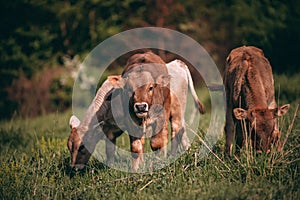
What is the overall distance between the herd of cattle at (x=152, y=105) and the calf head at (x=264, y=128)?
0.10 ft

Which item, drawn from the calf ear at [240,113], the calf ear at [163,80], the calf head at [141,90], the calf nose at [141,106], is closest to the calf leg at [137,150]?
the calf head at [141,90]

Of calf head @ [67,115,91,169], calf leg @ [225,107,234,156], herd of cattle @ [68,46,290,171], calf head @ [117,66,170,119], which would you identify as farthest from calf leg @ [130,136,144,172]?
calf leg @ [225,107,234,156]

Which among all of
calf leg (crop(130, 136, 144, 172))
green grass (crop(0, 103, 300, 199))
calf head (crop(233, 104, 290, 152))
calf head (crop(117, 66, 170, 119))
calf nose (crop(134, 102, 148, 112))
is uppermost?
calf head (crop(117, 66, 170, 119))

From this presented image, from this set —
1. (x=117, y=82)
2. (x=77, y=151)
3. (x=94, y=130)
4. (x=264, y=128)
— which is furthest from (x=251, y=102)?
(x=77, y=151)

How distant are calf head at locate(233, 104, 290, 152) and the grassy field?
0.62 ft

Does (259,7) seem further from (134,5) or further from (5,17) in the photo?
(5,17)

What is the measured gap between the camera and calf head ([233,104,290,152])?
6461 mm

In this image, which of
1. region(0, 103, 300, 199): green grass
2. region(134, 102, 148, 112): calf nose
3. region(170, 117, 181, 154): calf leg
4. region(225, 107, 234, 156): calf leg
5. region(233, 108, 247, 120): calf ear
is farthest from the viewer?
region(170, 117, 181, 154): calf leg

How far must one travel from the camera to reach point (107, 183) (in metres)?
6.64

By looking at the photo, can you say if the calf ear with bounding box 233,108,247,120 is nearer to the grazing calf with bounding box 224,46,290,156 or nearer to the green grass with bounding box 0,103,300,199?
Answer: the grazing calf with bounding box 224,46,290,156

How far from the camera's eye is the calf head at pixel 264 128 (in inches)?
254

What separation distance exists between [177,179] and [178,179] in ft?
0.08

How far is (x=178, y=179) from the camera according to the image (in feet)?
20.8

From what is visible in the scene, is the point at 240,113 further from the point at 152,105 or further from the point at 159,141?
the point at 159,141
